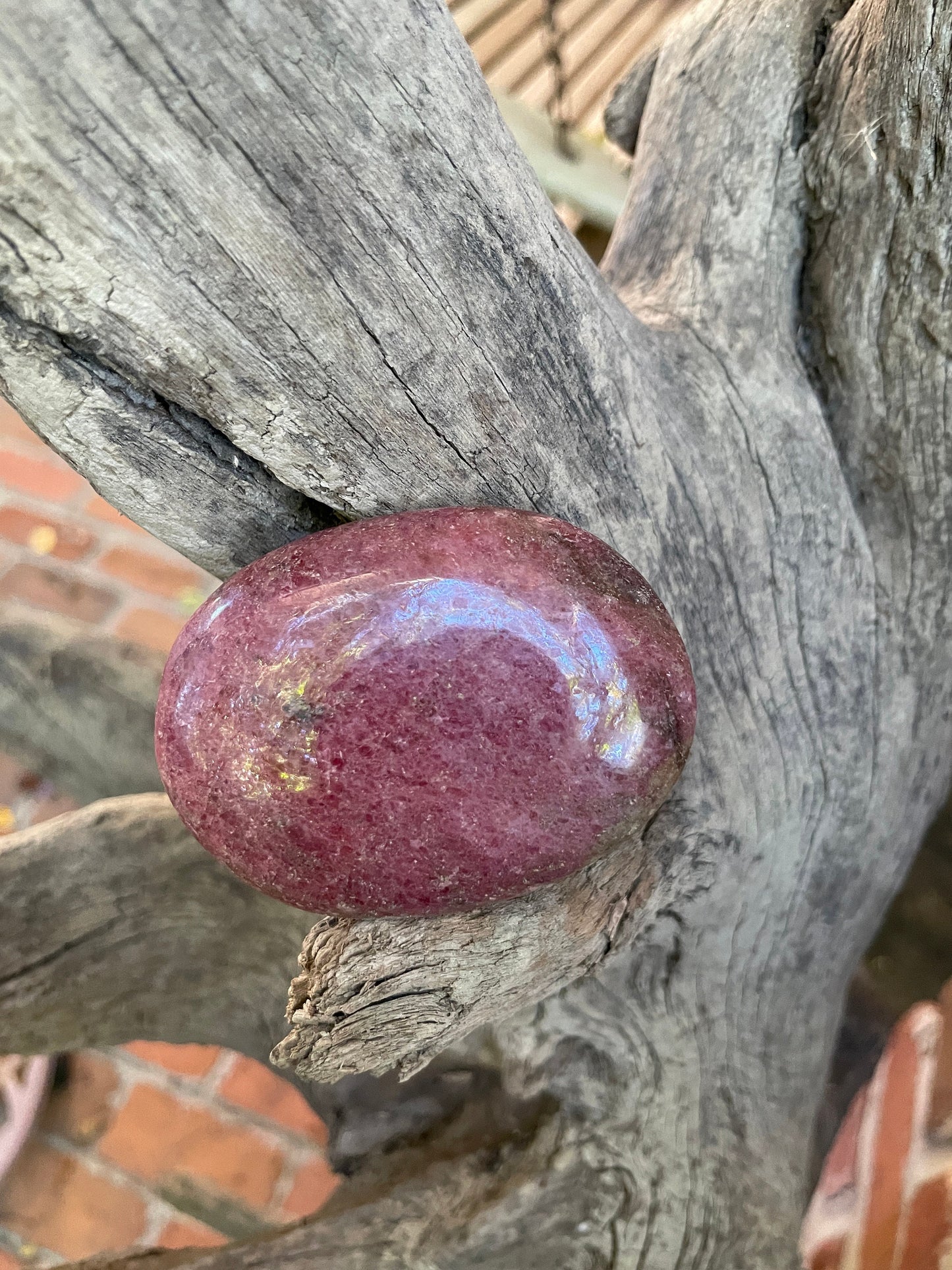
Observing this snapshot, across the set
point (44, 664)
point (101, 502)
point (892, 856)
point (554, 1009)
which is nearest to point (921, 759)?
point (892, 856)

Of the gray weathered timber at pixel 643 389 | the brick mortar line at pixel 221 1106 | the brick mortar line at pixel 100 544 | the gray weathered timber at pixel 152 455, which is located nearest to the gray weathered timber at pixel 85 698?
the gray weathered timber at pixel 643 389

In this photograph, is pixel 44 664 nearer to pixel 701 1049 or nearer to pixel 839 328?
pixel 701 1049

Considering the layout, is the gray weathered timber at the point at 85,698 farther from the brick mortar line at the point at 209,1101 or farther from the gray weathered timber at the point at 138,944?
the brick mortar line at the point at 209,1101

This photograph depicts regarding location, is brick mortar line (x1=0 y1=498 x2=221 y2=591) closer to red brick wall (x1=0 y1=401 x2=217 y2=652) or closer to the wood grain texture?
red brick wall (x1=0 y1=401 x2=217 y2=652)

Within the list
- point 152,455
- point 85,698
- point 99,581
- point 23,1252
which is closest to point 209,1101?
point 23,1252

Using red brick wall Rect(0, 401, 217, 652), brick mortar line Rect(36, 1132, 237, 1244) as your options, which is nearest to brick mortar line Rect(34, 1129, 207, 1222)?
brick mortar line Rect(36, 1132, 237, 1244)

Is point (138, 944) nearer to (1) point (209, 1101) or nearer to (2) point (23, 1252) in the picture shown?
(1) point (209, 1101)
